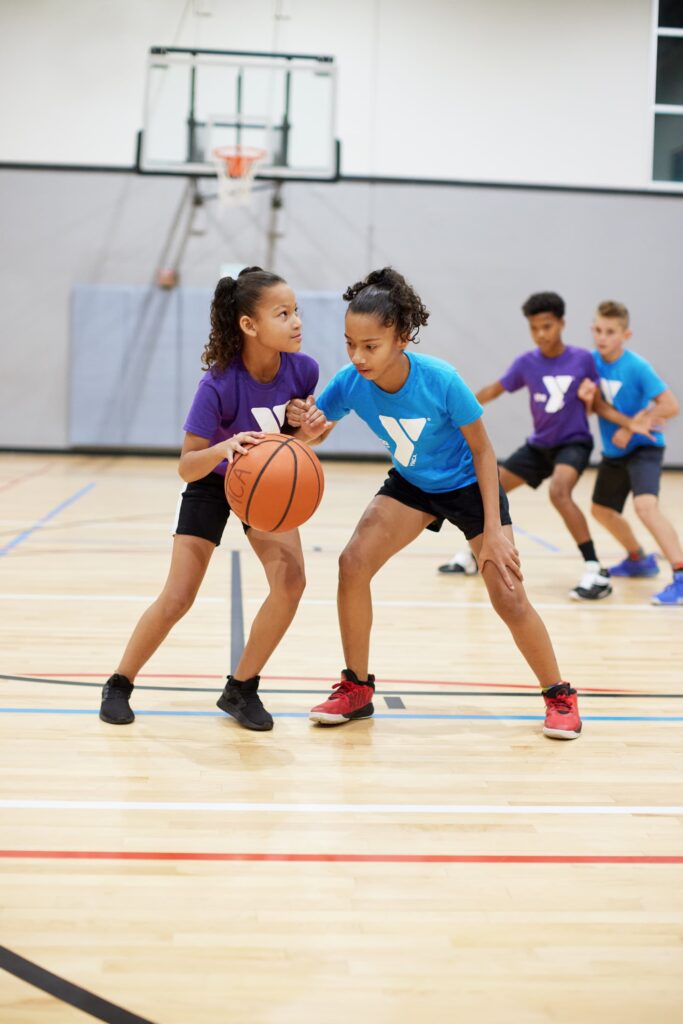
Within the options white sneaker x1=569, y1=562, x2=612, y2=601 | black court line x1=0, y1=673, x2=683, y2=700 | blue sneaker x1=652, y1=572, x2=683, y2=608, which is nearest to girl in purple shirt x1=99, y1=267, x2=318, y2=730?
black court line x1=0, y1=673, x2=683, y2=700

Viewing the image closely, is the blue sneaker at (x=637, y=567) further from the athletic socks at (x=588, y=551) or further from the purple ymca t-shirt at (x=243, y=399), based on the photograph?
the purple ymca t-shirt at (x=243, y=399)

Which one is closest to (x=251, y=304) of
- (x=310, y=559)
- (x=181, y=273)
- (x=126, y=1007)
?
(x=126, y=1007)

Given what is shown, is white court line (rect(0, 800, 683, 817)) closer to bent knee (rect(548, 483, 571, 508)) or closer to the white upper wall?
bent knee (rect(548, 483, 571, 508))

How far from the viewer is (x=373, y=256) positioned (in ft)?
45.2

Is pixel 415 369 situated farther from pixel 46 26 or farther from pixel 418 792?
pixel 46 26

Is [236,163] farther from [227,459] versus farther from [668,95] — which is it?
[227,459]

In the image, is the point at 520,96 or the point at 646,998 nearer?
the point at 646,998

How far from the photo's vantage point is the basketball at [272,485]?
2.96 metres

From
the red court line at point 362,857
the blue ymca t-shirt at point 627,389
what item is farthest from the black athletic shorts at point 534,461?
the red court line at point 362,857

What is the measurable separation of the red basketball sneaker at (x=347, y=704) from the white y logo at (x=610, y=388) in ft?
10.1

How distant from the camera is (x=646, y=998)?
182 cm

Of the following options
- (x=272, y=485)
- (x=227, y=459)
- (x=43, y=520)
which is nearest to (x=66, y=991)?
(x=272, y=485)

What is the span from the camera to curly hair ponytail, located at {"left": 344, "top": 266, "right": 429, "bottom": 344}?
297 cm

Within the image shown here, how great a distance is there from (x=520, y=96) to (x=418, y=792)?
12319mm
